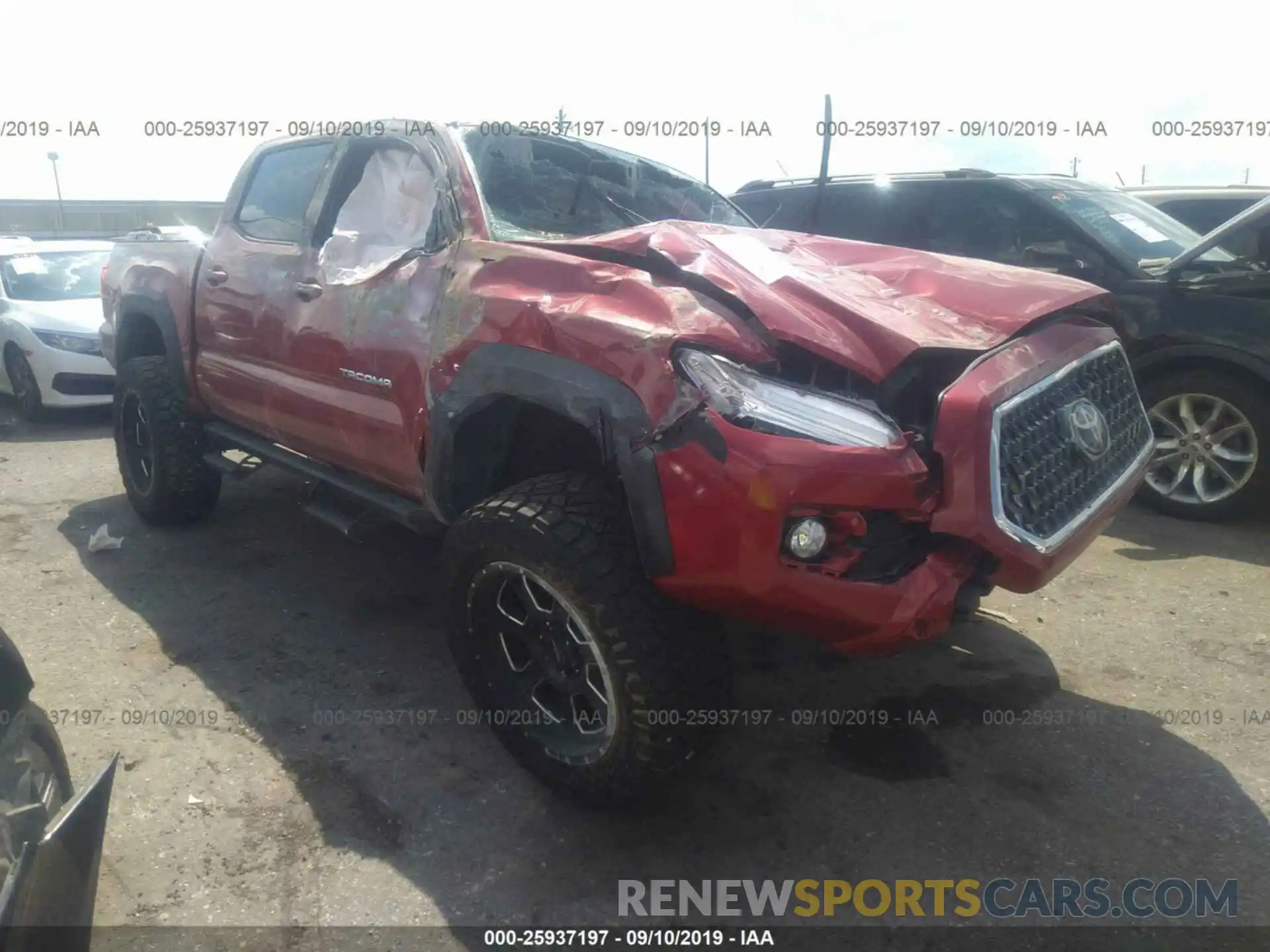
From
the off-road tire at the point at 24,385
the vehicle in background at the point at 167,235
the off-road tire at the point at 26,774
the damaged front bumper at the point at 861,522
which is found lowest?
the off-road tire at the point at 24,385

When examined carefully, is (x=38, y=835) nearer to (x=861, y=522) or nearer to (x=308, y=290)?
(x=861, y=522)

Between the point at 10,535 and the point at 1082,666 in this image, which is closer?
the point at 1082,666

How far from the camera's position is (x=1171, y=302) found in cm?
493

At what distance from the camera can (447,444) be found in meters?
2.89

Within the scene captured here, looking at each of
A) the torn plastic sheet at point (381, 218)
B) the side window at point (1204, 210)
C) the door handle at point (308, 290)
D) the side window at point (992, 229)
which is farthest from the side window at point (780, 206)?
the door handle at point (308, 290)

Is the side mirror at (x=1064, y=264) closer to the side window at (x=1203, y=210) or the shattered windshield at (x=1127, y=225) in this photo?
the shattered windshield at (x=1127, y=225)

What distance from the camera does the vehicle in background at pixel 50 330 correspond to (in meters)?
7.84

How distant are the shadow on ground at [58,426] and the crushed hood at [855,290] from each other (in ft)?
20.8

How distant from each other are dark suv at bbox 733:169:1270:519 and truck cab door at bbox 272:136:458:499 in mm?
1966

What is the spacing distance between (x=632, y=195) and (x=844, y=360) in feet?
5.85

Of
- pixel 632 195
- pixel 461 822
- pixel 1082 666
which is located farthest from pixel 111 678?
pixel 1082 666

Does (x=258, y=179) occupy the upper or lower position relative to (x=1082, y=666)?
upper

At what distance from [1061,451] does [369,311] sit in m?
2.22

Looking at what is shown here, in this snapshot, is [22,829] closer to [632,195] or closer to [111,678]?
[111,678]
